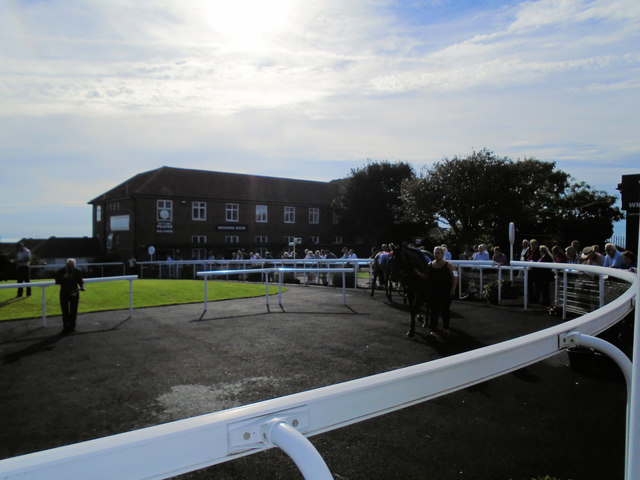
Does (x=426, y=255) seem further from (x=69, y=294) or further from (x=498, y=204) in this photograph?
(x=498, y=204)

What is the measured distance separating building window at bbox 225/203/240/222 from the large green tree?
18332 mm

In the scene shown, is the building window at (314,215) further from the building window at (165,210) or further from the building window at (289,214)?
the building window at (165,210)

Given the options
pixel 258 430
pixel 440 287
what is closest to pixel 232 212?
pixel 440 287

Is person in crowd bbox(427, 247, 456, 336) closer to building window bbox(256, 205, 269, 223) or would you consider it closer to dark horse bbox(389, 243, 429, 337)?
dark horse bbox(389, 243, 429, 337)

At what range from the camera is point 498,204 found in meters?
32.9

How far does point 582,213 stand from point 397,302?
29358 millimetres

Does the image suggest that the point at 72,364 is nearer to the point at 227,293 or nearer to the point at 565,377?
the point at 565,377

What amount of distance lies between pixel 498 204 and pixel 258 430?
34.1 metres

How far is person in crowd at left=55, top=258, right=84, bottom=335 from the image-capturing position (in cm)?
947

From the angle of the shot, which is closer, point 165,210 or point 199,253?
point 165,210

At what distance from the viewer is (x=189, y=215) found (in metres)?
44.4

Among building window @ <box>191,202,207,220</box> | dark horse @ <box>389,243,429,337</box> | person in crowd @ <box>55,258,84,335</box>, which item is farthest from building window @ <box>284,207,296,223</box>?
dark horse @ <box>389,243,429,337</box>

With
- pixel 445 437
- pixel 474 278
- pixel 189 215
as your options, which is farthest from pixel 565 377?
pixel 189 215

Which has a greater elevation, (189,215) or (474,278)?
(189,215)
